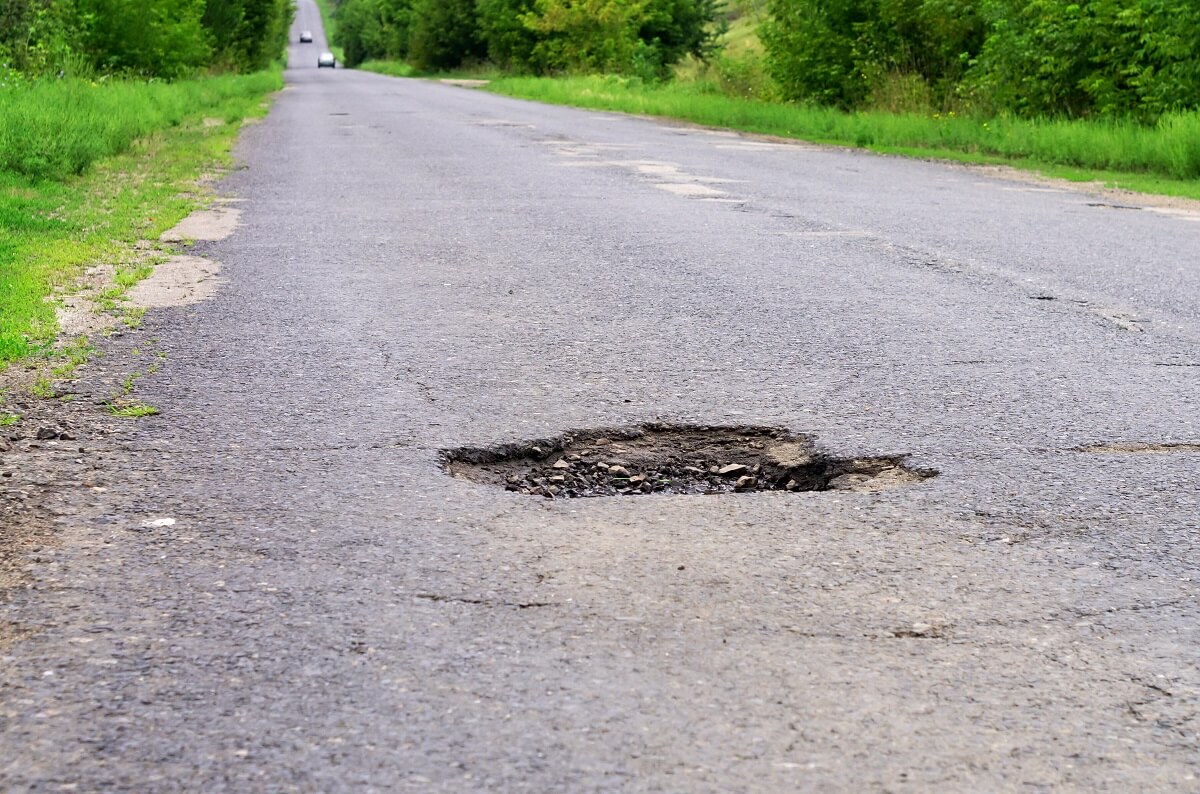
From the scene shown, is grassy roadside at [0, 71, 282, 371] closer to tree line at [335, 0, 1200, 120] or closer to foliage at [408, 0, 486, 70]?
tree line at [335, 0, 1200, 120]

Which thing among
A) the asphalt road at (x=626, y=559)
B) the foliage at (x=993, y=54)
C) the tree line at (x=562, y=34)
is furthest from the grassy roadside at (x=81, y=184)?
the tree line at (x=562, y=34)

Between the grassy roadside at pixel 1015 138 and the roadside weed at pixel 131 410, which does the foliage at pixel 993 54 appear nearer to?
the grassy roadside at pixel 1015 138

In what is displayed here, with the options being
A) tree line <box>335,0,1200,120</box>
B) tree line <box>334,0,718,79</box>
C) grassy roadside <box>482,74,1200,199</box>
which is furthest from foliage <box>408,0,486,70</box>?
grassy roadside <box>482,74,1200,199</box>

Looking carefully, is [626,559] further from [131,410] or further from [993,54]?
[993,54]

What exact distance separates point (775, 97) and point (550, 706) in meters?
26.9

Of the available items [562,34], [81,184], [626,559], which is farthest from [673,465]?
[562,34]

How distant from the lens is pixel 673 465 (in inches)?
170

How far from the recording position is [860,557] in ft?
11.1

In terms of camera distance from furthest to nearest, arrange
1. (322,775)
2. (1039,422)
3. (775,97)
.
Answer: (775,97) < (1039,422) < (322,775)

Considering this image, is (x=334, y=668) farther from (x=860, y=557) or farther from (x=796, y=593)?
(x=860, y=557)

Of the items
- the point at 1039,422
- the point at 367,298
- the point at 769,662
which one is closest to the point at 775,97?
the point at 367,298

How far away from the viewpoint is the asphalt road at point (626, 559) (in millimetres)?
2436

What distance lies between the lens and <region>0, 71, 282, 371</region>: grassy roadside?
6863 millimetres

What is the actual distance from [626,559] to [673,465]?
99cm
